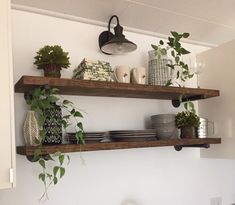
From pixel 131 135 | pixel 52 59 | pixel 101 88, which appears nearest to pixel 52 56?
pixel 52 59

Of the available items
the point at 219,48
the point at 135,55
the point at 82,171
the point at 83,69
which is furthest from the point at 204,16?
the point at 82,171

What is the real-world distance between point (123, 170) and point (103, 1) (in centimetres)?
91

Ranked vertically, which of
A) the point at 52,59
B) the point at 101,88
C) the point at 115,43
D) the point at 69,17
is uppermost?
the point at 69,17

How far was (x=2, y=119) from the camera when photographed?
1.00 meters

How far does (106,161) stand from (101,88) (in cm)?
44

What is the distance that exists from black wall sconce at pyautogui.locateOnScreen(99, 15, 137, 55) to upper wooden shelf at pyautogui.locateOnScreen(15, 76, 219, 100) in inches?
9.4

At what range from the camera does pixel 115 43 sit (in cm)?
145

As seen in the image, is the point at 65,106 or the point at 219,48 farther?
the point at 219,48

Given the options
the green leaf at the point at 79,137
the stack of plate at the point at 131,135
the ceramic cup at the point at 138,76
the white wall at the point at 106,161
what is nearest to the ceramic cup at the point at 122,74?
the ceramic cup at the point at 138,76

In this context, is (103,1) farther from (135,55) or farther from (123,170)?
(123,170)

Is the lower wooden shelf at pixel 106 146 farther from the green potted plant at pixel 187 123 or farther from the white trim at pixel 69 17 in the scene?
the white trim at pixel 69 17

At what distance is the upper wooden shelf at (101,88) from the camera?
115cm

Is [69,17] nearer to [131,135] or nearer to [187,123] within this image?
[131,135]

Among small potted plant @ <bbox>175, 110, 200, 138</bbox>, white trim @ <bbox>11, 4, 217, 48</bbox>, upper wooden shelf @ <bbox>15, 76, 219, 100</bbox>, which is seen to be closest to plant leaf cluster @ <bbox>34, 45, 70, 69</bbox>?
upper wooden shelf @ <bbox>15, 76, 219, 100</bbox>
